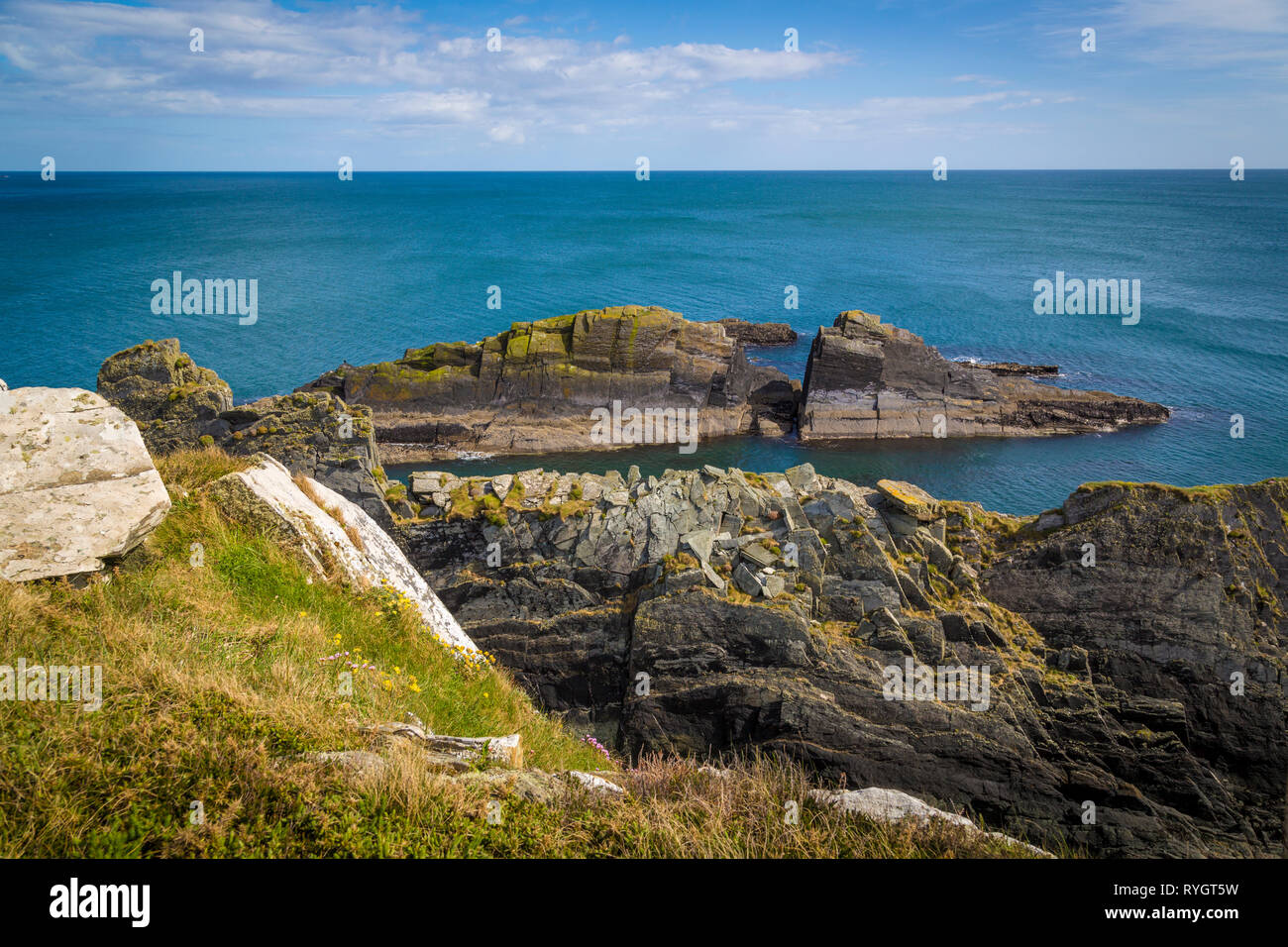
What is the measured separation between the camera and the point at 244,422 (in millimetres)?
26516

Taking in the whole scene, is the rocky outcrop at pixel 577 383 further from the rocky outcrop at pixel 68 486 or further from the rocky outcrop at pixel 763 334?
the rocky outcrop at pixel 68 486

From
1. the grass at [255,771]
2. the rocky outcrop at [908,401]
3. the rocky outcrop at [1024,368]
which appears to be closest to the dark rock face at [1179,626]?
the grass at [255,771]

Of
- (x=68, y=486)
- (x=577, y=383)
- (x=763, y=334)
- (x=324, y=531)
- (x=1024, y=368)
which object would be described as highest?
(x=763, y=334)

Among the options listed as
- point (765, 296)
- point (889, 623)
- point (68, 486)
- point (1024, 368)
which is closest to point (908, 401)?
point (1024, 368)

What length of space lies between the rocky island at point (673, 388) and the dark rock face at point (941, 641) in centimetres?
2693

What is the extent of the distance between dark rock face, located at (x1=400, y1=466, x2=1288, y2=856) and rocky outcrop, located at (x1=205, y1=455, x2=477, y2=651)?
17.3 ft

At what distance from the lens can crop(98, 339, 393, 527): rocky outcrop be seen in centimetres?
2323

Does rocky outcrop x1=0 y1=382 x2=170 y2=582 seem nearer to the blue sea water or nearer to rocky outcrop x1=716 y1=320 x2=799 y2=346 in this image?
the blue sea water

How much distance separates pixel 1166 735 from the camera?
559 inches

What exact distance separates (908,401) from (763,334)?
1955cm

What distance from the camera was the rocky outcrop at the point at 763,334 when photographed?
206 feet

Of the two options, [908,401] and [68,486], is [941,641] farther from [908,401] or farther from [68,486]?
[908,401]
